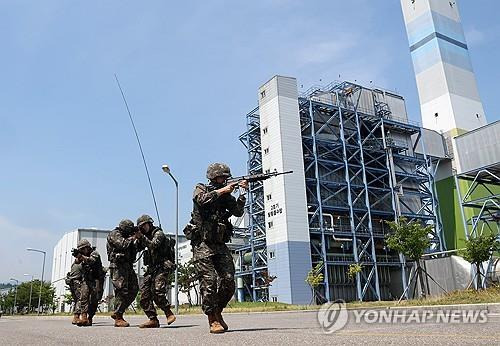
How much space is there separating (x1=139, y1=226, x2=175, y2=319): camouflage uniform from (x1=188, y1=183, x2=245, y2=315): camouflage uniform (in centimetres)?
265

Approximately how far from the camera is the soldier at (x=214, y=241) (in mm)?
6086

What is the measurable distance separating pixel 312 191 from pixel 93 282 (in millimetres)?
35066

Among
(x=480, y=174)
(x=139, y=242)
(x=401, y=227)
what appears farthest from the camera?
(x=480, y=174)

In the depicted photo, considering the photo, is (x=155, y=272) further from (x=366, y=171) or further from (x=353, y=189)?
(x=366, y=171)

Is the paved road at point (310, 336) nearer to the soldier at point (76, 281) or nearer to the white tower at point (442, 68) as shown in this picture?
the soldier at point (76, 281)

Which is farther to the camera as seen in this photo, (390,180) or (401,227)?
(390,180)

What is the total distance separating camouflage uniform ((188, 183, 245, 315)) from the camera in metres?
6.10

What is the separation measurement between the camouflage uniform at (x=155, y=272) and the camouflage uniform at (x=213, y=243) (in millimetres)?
2646

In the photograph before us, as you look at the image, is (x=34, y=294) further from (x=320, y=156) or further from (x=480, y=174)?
(x=480, y=174)

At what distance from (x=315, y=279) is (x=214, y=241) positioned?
32.0m

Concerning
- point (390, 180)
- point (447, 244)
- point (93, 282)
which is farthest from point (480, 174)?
point (93, 282)

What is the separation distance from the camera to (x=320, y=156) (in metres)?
45.9

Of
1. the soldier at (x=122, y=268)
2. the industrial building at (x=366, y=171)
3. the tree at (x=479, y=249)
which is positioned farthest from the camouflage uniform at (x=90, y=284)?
the industrial building at (x=366, y=171)

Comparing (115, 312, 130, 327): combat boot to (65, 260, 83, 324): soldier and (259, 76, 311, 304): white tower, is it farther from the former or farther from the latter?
(259, 76, 311, 304): white tower
